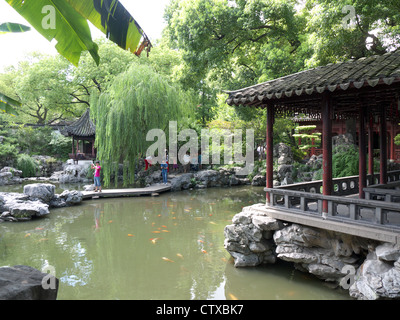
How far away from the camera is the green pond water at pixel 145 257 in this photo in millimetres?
4133

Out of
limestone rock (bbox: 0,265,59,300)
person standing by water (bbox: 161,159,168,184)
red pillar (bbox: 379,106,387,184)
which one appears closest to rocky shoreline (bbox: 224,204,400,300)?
red pillar (bbox: 379,106,387,184)

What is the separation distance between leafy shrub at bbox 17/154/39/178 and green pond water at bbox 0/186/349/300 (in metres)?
10.6

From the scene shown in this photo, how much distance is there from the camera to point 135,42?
2426 mm

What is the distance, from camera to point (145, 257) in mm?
5375

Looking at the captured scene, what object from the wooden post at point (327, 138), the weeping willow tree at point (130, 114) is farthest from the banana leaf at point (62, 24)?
the weeping willow tree at point (130, 114)

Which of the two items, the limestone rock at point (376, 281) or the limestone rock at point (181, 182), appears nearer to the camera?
the limestone rock at point (376, 281)

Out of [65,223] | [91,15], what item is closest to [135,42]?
[91,15]

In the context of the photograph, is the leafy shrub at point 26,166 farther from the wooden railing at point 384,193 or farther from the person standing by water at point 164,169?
the wooden railing at point 384,193

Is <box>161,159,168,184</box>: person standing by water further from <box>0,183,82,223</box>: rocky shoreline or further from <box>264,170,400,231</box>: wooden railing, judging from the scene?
<box>264,170,400,231</box>: wooden railing

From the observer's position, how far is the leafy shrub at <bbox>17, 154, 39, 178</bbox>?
59.3 feet
